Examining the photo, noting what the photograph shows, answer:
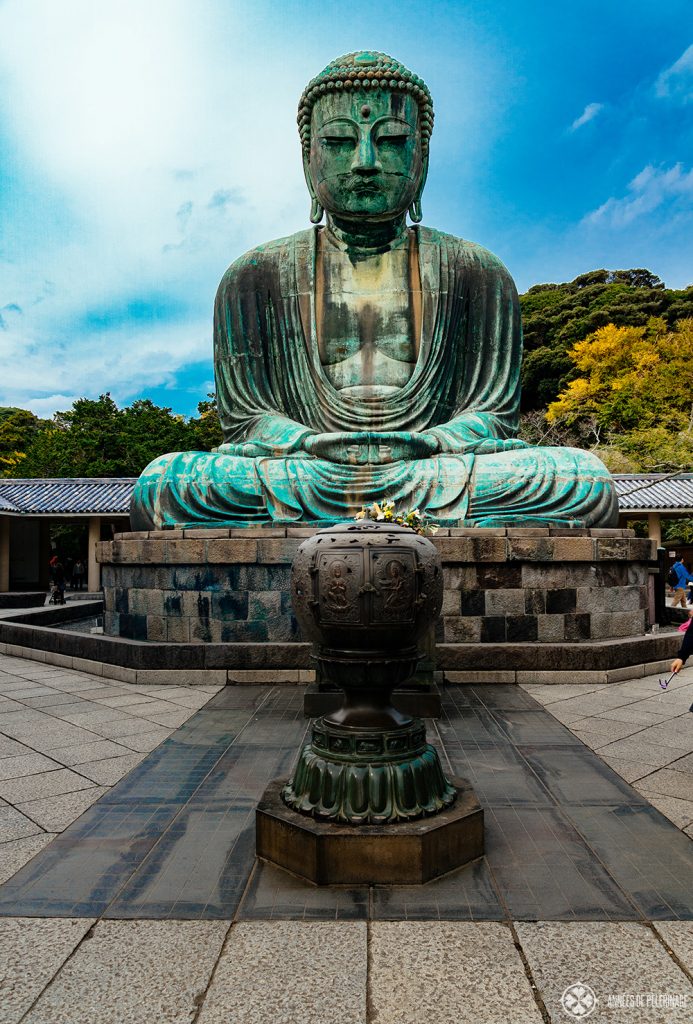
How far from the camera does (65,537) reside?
971 inches

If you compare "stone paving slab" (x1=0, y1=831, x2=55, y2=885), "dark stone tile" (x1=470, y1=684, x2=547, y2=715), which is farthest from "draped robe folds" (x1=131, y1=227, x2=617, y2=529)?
"stone paving slab" (x1=0, y1=831, x2=55, y2=885)

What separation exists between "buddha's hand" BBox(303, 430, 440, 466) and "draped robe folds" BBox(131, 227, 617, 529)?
0.45 ft

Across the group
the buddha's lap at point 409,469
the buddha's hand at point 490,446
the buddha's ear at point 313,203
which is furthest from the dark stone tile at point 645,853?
the buddha's ear at point 313,203

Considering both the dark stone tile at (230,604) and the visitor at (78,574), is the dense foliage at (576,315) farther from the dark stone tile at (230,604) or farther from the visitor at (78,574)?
the dark stone tile at (230,604)

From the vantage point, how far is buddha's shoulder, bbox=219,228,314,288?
7.76m

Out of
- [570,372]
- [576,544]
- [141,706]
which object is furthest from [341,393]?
[570,372]

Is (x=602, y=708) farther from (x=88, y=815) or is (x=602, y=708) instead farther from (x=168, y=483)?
(x=168, y=483)

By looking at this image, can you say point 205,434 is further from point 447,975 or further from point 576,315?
point 447,975

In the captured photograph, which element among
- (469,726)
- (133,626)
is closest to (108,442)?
(133,626)

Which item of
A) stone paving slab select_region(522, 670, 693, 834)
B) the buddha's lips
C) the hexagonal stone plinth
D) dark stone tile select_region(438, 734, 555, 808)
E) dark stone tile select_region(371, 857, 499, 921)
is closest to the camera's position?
dark stone tile select_region(371, 857, 499, 921)

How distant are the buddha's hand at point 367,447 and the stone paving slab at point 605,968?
491 centimetres

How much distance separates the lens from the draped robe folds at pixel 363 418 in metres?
6.36

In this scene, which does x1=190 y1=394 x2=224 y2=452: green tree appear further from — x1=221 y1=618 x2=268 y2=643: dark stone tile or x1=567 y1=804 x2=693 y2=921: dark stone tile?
x1=567 y1=804 x2=693 y2=921: dark stone tile

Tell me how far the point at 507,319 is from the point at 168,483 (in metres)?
4.13
